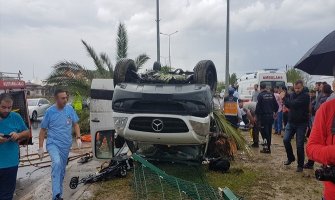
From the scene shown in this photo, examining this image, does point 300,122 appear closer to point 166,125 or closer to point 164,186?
point 166,125

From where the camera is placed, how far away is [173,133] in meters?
5.96

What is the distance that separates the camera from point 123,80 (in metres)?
6.95

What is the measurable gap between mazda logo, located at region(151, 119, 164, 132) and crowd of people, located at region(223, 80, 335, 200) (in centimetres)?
215

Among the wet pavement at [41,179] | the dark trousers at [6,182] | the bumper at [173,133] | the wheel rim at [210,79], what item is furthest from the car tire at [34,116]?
the dark trousers at [6,182]

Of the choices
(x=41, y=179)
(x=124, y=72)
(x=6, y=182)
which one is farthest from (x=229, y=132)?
(x=6, y=182)

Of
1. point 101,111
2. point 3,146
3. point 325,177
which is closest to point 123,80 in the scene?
point 101,111

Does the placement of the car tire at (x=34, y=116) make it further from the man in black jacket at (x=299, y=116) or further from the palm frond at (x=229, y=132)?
the man in black jacket at (x=299, y=116)

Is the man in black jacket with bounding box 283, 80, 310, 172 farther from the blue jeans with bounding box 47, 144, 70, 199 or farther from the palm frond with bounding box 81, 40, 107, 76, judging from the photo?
the palm frond with bounding box 81, 40, 107, 76

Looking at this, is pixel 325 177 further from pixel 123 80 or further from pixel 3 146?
pixel 123 80

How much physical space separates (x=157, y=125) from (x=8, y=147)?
216 cm

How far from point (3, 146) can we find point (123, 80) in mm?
2639

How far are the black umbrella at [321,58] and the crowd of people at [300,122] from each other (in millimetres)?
252

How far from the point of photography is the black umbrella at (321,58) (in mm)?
2932

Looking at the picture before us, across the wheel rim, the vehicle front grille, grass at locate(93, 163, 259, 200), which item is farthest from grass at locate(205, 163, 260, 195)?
the wheel rim
